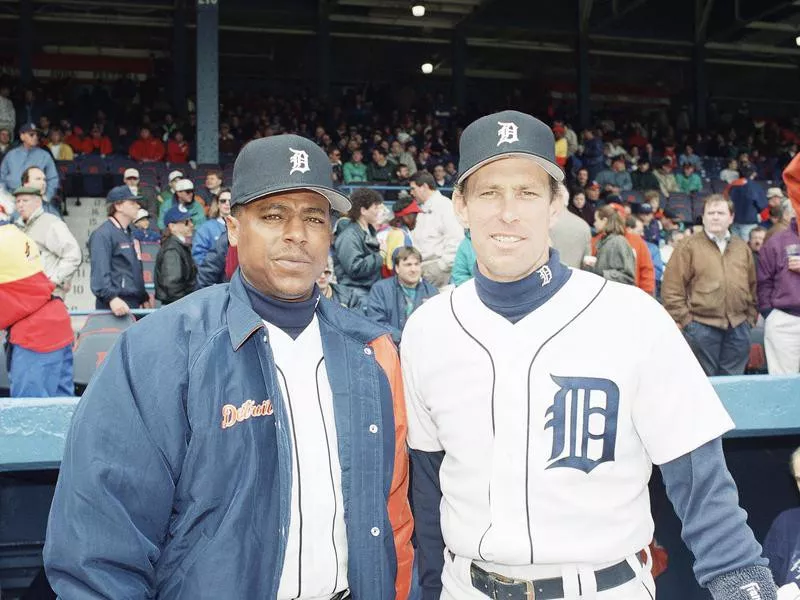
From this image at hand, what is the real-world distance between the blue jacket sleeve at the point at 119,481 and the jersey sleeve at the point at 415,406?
552 mm

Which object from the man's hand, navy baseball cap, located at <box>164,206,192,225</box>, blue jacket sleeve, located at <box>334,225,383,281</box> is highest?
navy baseball cap, located at <box>164,206,192,225</box>

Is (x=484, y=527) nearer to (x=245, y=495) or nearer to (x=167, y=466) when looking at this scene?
(x=245, y=495)

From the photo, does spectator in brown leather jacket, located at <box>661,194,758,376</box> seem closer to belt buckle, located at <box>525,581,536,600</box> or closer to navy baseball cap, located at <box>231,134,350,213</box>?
belt buckle, located at <box>525,581,536,600</box>

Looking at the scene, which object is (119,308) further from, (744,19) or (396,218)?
(744,19)

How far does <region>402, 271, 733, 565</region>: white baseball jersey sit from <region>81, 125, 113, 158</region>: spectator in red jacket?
1648cm

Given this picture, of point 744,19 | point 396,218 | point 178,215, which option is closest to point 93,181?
point 178,215

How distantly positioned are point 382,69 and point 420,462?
25429 mm

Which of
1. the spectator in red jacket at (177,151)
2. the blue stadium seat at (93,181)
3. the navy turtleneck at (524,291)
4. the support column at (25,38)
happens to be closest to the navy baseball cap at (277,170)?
the navy turtleneck at (524,291)

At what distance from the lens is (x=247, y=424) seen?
1559 millimetres

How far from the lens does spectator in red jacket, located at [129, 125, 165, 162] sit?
16.3 m

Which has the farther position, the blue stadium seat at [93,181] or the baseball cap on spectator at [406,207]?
the blue stadium seat at [93,181]

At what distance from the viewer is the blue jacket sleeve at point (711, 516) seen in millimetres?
1521

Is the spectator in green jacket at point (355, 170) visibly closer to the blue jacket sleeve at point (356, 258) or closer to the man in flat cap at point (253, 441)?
the blue jacket sleeve at point (356, 258)

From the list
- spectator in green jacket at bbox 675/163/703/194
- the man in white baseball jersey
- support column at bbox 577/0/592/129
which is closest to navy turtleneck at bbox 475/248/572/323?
the man in white baseball jersey
